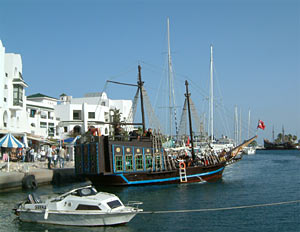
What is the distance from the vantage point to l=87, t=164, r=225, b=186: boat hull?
100 ft

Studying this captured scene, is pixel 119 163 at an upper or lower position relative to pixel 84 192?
upper

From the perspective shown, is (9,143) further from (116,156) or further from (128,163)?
(128,163)

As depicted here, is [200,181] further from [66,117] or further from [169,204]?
[66,117]

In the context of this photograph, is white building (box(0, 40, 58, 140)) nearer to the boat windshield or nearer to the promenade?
the promenade

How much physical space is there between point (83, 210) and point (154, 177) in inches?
581

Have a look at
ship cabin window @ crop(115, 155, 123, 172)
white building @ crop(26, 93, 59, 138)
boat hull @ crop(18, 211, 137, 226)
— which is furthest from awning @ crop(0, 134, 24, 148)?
white building @ crop(26, 93, 59, 138)

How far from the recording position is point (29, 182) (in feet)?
98.2

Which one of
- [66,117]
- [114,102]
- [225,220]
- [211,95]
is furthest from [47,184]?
[114,102]

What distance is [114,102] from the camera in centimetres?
8281

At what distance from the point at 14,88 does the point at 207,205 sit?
101 ft

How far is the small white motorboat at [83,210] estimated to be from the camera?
58.0ft

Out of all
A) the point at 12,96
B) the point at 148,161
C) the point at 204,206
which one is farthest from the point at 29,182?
the point at 12,96

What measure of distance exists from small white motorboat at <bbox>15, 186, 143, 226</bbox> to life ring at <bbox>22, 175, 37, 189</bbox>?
11.2 metres

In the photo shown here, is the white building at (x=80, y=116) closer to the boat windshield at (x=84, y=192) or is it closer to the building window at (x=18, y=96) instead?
the building window at (x=18, y=96)
